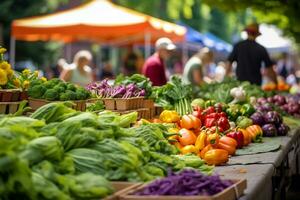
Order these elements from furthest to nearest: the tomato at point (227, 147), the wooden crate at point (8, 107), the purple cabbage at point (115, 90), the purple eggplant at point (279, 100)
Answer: the purple eggplant at point (279, 100)
the purple cabbage at point (115, 90)
the tomato at point (227, 147)
the wooden crate at point (8, 107)

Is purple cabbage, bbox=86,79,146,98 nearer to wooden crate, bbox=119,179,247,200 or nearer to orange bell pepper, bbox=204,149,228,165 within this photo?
orange bell pepper, bbox=204,149,228,165

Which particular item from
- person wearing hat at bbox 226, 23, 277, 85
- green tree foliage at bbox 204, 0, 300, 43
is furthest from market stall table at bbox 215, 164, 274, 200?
green tree foliage at bbox 204, 0, 300, 43

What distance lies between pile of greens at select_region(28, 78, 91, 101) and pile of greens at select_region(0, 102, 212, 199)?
3.57 ft

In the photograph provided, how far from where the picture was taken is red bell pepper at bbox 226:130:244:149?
7.02 metres

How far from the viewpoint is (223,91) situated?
10.3 m

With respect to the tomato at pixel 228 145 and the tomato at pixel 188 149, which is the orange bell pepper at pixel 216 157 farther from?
the tomato at pixel 228 145

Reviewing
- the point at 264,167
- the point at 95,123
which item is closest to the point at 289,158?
the point at 264,167

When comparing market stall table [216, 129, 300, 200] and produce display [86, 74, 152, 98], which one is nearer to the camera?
market stall table [216, 129, 300, 200]

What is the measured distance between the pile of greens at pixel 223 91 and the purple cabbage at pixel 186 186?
600cm

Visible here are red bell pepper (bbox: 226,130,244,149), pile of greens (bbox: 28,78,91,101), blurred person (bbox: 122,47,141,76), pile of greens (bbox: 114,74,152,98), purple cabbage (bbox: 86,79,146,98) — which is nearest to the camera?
pile of greens (bbox: 28,78,91,101)

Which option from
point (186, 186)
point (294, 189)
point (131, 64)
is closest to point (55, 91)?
point (186, 186)

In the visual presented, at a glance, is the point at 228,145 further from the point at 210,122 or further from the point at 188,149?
the point at 210,122

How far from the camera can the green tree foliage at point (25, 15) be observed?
1027 inches

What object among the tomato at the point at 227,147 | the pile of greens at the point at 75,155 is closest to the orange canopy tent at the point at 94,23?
the tomato at the point at 227,147
